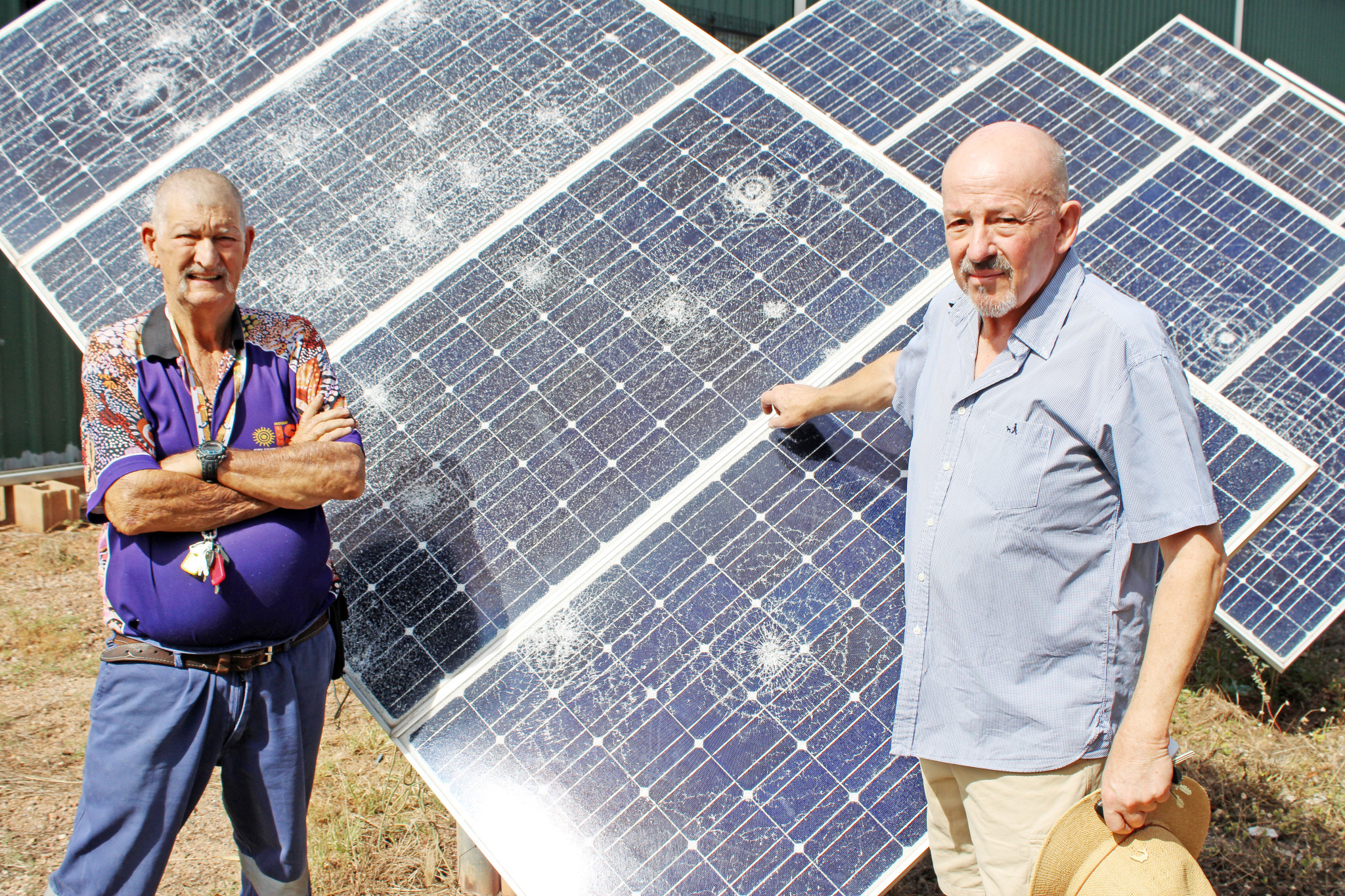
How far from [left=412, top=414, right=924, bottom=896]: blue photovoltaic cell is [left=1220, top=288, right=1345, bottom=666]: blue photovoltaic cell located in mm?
2247

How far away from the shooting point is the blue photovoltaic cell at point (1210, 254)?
4.54 m

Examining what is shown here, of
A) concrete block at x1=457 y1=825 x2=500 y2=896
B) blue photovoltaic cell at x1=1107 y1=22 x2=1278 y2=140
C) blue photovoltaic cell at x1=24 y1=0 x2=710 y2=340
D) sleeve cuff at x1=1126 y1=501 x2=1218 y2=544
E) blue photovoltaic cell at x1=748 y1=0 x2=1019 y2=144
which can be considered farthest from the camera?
blue photovoltaic cell at x1=1107 y1=22 x2=1278 y2=140

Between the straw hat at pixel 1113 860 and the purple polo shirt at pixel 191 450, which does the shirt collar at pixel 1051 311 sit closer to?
the straw hat at pixel 1113 860

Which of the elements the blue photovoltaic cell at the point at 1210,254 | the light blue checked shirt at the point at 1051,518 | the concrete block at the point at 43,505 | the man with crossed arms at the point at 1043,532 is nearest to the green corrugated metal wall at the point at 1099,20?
the blue photovoltaic cell at the point at 1210,254

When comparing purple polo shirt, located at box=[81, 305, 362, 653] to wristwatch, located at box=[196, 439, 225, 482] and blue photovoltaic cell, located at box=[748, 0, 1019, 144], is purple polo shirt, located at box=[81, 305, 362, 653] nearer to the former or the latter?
wristwatch, located at box=[196, 439, 225, 482]

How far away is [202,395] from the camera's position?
305 cm

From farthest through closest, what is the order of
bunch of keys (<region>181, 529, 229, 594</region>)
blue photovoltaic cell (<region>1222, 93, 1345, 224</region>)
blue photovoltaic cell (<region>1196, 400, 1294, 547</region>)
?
blue photovoltaic cell (<region>1222, 93, 1345, 224</region>) → blue photovoltaic cell (<region>1196, 400, 1294, 547</region>) → bunch of keys (<region>181, 529, 229, 594</region>)

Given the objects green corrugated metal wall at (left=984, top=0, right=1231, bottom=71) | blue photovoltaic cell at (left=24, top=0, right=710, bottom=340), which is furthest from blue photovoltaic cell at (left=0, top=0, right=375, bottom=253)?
green corrugated metal wall at (left=984, top=0, right=1231, bottom=71)

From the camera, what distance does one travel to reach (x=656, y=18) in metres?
4.71

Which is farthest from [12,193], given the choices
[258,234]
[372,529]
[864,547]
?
[864,547]

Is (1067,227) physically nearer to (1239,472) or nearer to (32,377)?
(1239,472)

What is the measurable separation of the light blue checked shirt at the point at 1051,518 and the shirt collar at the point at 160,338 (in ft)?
7.08

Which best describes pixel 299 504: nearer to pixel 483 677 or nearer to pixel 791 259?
pixel 483 677

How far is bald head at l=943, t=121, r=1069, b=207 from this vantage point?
2.43 meters
